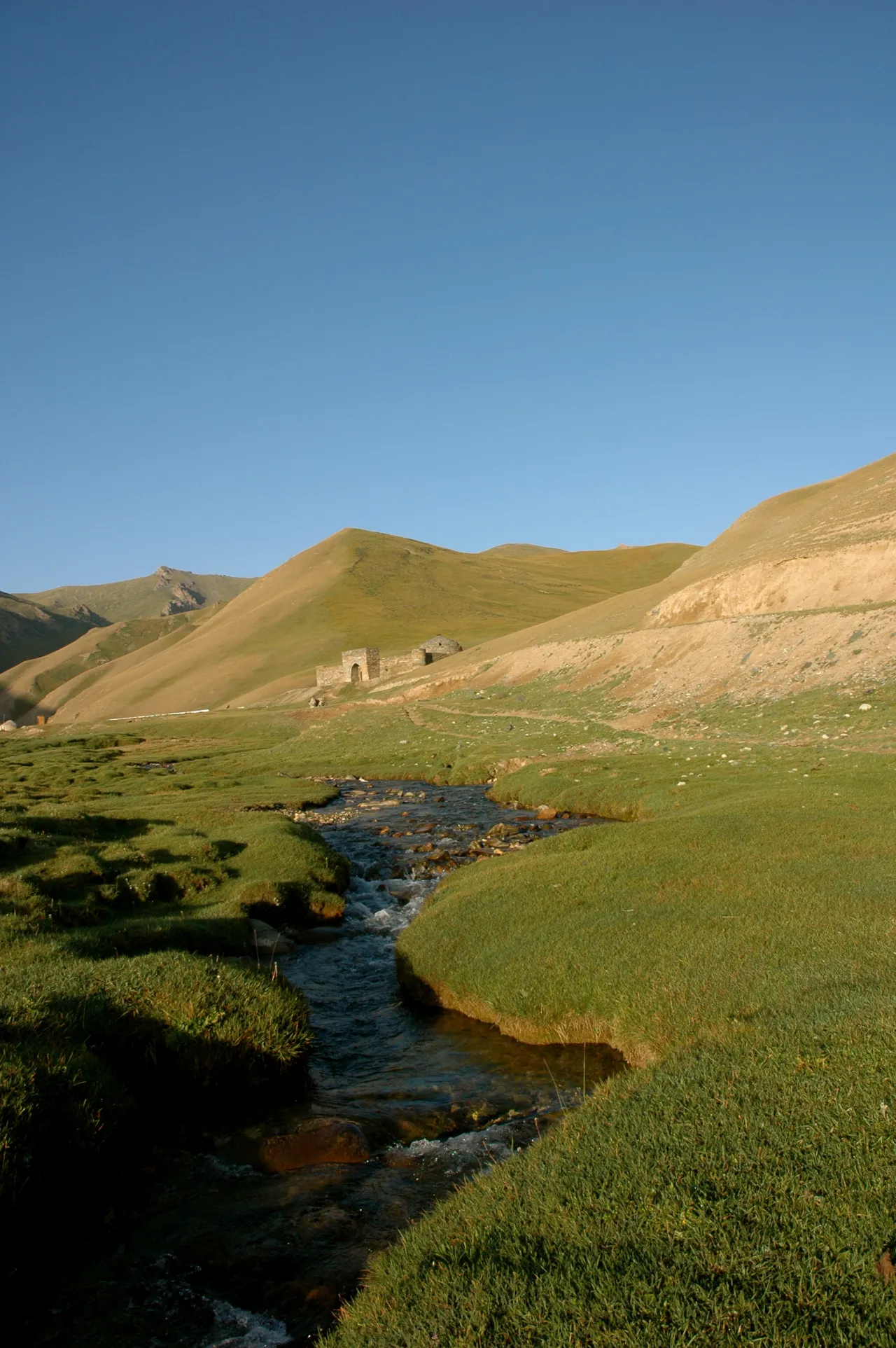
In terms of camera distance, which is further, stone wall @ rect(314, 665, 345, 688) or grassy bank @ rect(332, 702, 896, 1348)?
stone wall @ rect(314, 665, 345, 688)

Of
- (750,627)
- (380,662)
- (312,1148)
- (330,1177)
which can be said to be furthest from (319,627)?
(330,1177)

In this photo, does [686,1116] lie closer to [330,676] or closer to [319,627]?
[330,676]

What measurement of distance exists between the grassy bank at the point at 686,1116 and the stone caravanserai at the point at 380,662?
84.3m

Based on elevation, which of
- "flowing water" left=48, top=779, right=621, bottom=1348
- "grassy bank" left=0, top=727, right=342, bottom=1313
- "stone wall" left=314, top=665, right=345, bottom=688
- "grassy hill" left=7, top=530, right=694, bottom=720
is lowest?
"flowing water" left=48, top=779, right=621, bottom=1348

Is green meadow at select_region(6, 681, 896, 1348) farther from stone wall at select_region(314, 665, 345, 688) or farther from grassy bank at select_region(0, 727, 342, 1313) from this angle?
stone wall at select_region(314, 665, 345, 688)

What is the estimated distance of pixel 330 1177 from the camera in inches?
369

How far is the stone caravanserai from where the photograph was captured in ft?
338

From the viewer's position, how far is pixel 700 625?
186 ft

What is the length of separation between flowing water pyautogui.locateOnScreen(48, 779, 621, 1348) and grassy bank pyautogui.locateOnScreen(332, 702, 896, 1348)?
3.31 feet

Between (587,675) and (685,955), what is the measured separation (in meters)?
49.8

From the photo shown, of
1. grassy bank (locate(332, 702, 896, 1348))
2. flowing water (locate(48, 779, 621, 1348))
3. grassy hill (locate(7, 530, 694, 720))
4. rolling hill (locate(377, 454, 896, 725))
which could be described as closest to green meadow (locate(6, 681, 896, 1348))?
grassy bank (locate(332, 702, 896, 1348))

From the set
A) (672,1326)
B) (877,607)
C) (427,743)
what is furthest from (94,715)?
(672,1326)

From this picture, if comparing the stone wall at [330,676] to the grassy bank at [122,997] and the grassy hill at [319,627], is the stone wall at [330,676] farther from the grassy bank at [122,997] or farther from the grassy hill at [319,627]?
the grassy bank at [122,997]

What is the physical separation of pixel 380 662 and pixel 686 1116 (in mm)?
99258
